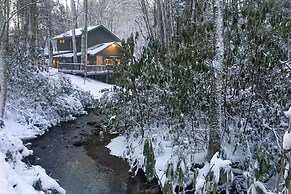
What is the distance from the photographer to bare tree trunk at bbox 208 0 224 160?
673 centimetres

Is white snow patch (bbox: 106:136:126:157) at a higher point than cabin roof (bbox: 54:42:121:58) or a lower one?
lower

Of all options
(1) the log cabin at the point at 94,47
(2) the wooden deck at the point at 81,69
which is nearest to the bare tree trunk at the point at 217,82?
(2) the wooden deck at the point at 81,69

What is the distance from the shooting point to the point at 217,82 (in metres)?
6.86

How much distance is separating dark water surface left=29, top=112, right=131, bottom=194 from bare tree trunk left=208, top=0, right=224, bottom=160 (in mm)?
3003

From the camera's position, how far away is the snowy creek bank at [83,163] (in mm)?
8375

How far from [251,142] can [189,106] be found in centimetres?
191

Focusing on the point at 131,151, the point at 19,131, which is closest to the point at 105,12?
the point at 19,131

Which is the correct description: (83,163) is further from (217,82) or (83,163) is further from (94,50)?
(94,50)

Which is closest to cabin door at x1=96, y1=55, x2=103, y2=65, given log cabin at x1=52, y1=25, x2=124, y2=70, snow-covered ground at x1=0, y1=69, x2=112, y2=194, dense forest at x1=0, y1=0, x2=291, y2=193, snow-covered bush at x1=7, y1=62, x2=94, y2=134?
log cabin at x1=52, y1=25, x2=124, y2=70

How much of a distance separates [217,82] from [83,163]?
19.4 ft

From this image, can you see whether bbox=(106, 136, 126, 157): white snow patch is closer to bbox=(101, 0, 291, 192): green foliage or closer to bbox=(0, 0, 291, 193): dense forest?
bbox=(0, 0, 291, 193): dense forest

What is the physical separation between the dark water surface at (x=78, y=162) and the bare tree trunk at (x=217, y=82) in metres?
3.00

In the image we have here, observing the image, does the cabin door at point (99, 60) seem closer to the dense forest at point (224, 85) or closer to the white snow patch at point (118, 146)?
the white snow patch at point (118, 146)

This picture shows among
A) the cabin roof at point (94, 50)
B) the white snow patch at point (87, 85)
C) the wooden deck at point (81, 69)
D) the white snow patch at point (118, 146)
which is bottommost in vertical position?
the white snow patch at point (118, 146)
